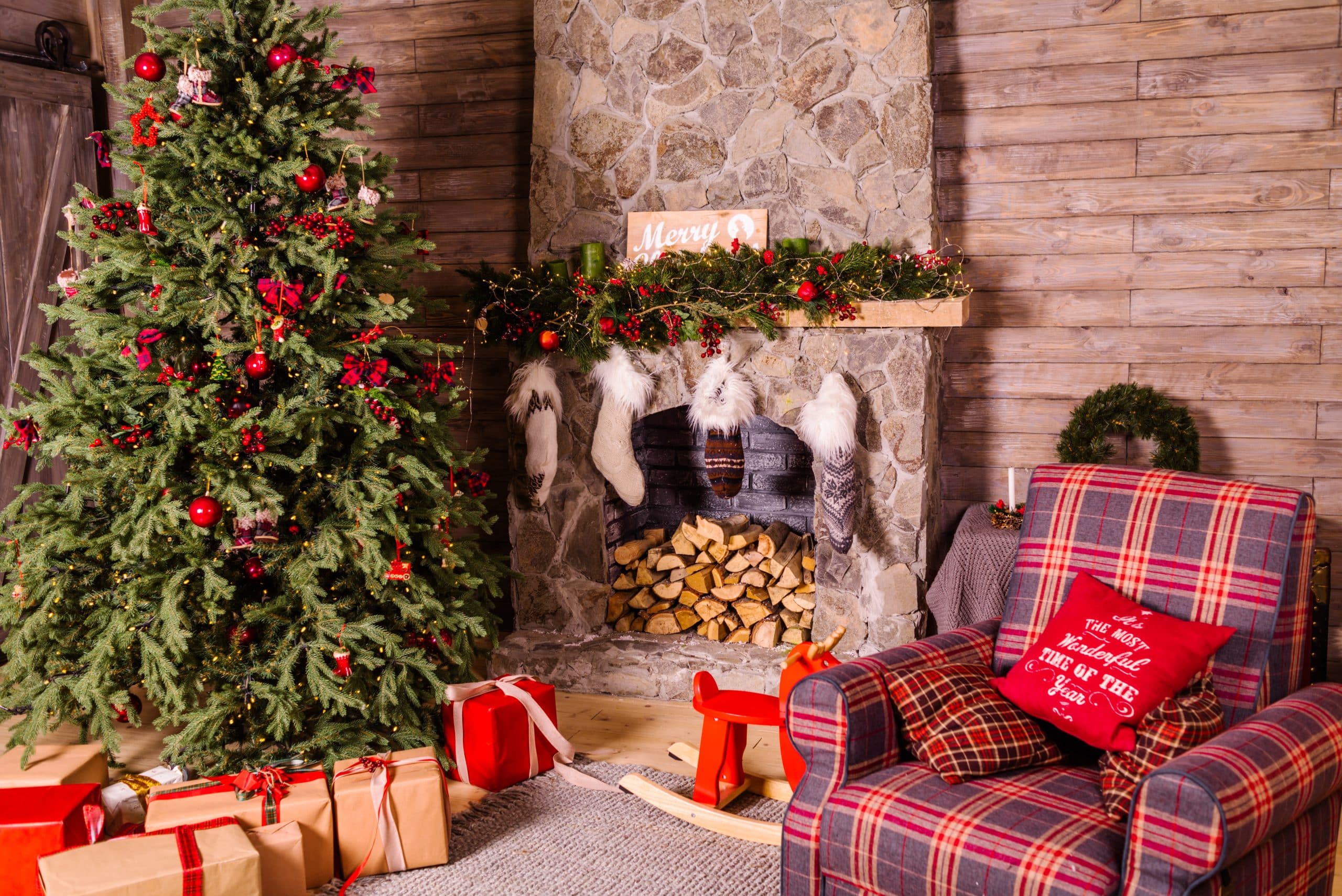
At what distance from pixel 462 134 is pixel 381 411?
175 cm

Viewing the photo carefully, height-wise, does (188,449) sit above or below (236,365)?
below

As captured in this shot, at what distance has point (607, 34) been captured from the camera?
3.61 meters

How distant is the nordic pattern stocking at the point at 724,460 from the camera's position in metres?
3.47

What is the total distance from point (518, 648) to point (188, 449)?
1464 millimetres

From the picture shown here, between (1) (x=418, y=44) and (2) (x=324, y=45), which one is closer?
(2) (x=324, y=45)

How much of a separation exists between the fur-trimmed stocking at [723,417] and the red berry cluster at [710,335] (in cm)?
8

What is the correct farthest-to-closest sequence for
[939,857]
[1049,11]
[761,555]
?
[761,555] < [1049,11] < [939,857]

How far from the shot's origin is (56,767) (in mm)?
2664

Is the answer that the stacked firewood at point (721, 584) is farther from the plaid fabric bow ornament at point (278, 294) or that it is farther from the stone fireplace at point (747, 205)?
the plaid fabric bow ornament at point (278, 294)

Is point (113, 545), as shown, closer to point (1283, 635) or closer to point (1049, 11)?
point (1283, 635)

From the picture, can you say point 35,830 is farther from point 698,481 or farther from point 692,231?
point 692,231

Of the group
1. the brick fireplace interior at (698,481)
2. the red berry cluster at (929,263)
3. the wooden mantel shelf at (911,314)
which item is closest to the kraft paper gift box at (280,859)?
the brick fireplace interior at (698,481)

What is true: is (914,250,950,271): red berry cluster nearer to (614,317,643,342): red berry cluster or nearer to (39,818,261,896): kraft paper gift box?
(614,317,643,342): red berry cluster

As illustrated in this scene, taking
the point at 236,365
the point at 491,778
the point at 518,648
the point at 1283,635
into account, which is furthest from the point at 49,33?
the point at 1283,635
